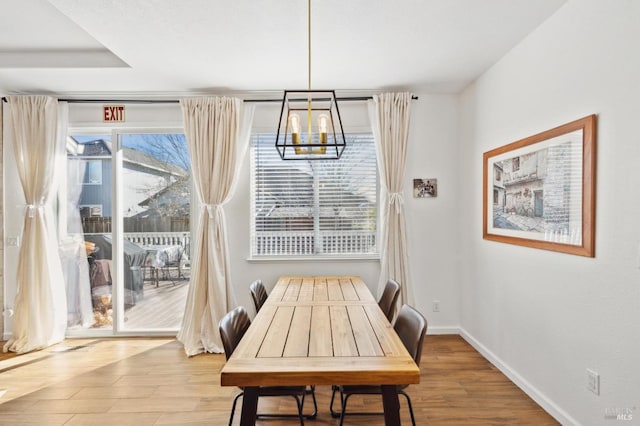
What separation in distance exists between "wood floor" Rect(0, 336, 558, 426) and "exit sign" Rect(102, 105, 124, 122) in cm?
240

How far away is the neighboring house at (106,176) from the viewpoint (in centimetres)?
421

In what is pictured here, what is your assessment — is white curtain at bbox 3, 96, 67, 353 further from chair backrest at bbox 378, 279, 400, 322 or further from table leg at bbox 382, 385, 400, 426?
table leg at bbox 382, 385, 400, 426

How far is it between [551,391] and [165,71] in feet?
12.9

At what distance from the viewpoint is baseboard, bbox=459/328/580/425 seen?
7.99 ft

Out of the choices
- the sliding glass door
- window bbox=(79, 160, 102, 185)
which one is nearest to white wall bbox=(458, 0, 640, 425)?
the sliding glass door

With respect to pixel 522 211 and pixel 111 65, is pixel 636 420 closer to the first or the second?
pixel 522 211

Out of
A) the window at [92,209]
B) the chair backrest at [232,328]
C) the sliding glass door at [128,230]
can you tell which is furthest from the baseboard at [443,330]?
the window at [92,209]

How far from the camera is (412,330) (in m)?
2.14

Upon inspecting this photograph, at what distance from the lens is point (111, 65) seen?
3.37 metres

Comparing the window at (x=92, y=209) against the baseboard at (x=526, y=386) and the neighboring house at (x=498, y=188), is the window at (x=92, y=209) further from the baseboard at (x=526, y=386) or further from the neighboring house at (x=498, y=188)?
the baseboard at (x=526, y=386)

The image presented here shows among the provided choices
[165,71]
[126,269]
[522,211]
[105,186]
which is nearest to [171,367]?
[126,269]

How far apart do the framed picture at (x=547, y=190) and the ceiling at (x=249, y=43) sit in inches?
33.3

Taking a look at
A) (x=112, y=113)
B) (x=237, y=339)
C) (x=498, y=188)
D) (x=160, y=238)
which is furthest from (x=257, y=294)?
(x=112, y=113)

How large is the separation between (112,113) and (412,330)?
3.83 meters
